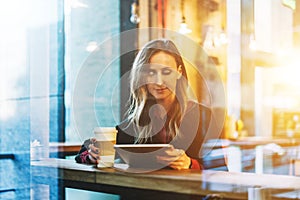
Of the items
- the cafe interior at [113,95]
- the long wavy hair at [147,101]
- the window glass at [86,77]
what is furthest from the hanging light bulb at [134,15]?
the long wavy hair at [147,101]

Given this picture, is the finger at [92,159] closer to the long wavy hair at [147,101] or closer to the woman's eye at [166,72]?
the long wavy hair at [147,101]

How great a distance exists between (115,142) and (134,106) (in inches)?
5.6

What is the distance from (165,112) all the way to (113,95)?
2.23 ft

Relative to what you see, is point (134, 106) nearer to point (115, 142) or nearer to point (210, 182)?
point (115, 142)

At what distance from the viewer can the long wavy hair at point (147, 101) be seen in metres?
1.25

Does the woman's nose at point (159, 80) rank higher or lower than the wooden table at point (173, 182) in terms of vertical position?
higher

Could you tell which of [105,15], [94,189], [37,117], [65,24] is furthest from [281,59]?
[94,189]

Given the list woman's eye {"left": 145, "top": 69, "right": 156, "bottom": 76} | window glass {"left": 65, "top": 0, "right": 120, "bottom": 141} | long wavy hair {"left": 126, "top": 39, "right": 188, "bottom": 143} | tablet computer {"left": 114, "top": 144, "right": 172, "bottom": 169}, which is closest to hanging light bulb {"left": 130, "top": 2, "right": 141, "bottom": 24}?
window glass {"left": 65, "top": 0, "right": 120, "bottom": 141}

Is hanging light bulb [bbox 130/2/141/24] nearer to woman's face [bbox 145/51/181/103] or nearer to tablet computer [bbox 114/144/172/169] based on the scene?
woman's face [bbox 145/51/181/103]

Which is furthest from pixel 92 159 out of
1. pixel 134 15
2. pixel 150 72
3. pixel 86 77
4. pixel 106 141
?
pixel 134 15

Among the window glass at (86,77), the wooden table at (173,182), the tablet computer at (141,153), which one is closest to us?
the wooden table at (173,182)

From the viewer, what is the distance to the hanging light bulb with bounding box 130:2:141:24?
277cm

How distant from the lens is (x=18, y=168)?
5.71 ft

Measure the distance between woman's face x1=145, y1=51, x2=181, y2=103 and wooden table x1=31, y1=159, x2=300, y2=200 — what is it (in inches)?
9.9
